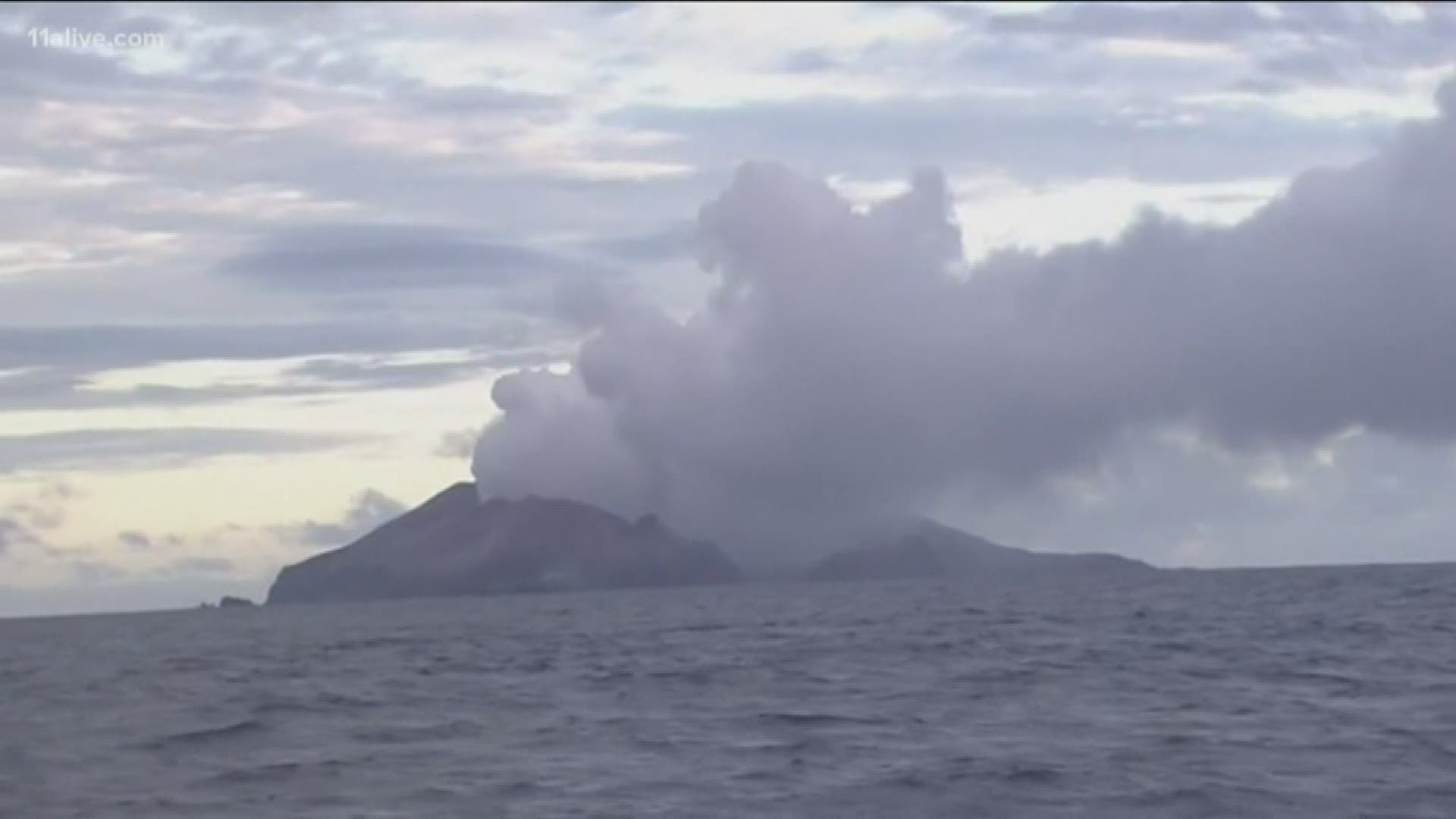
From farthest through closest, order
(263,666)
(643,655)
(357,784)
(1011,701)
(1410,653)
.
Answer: (263,666) < (643,655) < (1410,653) < (1011,701) < (357,784)

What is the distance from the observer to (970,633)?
69750 millimetres

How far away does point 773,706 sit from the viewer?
40.8 m

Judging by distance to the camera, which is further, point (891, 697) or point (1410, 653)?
point (1410, 653)

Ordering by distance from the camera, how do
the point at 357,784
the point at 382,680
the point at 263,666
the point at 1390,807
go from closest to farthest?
the point at 1390,807 < the point at 357,784 < the point at 382,680 < the point at 263,666

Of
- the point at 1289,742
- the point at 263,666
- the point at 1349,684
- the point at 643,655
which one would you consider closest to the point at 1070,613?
the point at 643,655

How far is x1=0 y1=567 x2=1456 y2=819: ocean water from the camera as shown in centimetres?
2827

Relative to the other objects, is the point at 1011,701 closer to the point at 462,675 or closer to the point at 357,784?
the point at 357,784

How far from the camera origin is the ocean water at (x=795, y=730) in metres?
28.3

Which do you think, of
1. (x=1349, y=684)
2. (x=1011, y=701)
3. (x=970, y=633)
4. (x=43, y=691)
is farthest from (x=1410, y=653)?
(x=43, y=691)

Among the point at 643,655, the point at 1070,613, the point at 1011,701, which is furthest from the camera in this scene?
the point at 1070,613

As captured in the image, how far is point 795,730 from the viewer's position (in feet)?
118

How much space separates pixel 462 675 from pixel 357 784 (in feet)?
83.3

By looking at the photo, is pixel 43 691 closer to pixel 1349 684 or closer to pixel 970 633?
pixel 970 633

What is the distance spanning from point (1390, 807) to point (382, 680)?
113ft
